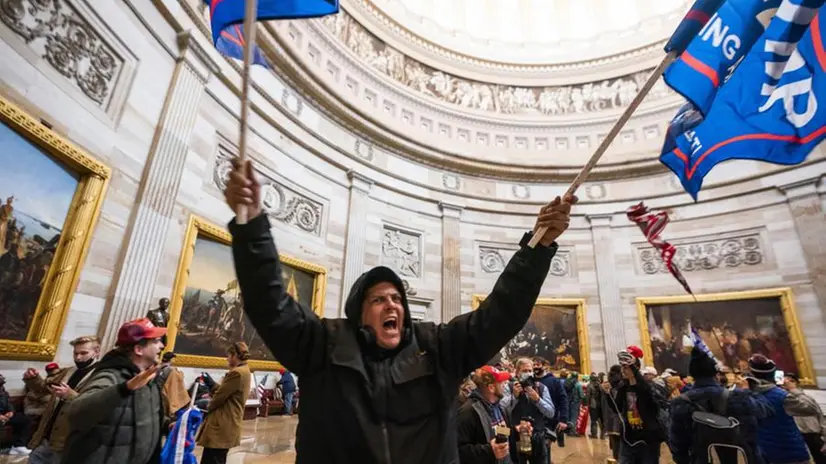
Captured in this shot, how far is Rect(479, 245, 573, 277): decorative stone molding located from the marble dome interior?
64 mm

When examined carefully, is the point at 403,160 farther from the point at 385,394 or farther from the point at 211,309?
the point at 385,394

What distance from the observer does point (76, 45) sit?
18.0 ft

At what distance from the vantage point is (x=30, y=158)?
473 centimetres

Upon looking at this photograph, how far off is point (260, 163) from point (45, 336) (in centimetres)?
604

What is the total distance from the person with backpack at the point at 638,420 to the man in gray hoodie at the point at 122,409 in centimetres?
425

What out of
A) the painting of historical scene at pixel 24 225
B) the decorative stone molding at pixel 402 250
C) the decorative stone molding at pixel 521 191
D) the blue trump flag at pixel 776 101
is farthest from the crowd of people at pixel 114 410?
the decorative stone molding at pixel 521 191

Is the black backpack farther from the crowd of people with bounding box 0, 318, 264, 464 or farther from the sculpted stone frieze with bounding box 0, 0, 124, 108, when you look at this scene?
the sculpted stone frieze with bounding box 0, 0, 124, 108

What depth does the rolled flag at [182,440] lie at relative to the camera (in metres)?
2.92

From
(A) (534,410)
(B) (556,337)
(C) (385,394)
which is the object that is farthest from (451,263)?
(C) (385,394)

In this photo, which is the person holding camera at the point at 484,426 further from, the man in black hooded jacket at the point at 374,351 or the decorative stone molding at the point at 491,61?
the decorative stone molding at the point at 491,61

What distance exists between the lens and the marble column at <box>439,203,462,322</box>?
13.6 metres

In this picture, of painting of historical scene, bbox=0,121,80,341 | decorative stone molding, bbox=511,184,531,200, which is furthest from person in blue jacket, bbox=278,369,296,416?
decorative stone molding, bbox=511,184,531,200

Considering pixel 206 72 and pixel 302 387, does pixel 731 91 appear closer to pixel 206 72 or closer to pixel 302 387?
pixel 302 387

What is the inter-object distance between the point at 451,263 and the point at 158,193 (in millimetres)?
9460
